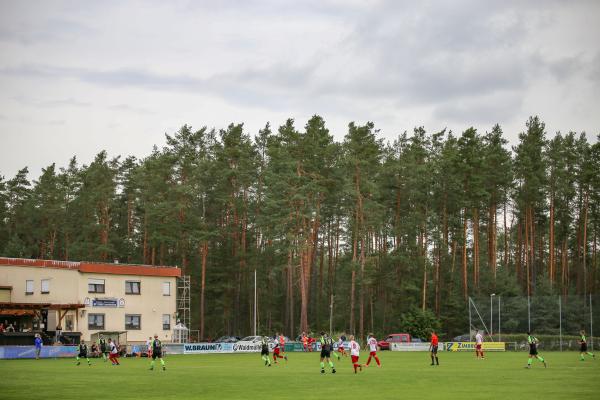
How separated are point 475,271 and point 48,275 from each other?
4940cm

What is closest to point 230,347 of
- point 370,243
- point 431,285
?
point 431,285

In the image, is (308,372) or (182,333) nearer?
(308,372)

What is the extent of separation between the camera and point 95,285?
7350cm

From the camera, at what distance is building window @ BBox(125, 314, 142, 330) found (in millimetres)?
75000

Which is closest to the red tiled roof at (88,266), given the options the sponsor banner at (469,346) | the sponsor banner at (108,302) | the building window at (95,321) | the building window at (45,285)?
the building window at (45,285)

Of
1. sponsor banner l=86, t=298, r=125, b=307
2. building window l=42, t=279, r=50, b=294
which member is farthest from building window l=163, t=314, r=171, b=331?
building window l=42, t=279, r=50, b=294

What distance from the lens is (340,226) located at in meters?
110

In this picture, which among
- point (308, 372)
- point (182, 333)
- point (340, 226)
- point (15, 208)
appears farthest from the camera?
point (15, 208)

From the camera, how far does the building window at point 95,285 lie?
73.1 metres

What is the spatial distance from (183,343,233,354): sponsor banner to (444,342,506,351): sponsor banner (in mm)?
20914

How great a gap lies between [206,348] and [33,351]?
625 inches

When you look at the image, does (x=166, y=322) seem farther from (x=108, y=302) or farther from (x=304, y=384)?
(x=304, y=384)

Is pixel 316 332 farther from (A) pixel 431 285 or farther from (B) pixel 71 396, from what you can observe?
(B) pixel 71 396

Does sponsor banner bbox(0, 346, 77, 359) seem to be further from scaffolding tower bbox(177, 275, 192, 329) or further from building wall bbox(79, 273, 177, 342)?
scaffolding tower bbox(177, 275, 192, 329)
